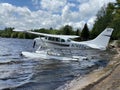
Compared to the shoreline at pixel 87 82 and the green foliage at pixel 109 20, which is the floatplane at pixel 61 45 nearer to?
the shoreline at pixel 87 82

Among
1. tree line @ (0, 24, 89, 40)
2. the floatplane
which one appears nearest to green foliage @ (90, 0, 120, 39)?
tree line @ (0, 24, 89, 40)

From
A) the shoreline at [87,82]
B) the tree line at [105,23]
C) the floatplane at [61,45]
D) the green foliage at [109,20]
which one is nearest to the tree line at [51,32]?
the tree line at [105,23]

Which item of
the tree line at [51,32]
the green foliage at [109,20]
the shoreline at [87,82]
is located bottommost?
the tree line at [51,32]

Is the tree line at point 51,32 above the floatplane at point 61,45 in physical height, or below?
below

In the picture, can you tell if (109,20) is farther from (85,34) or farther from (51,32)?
(51,32)

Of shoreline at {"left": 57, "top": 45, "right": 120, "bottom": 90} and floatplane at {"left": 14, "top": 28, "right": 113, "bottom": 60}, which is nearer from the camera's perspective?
shoreline at {"left": 57, "top": 45, "right": 120, "bottom": 90}

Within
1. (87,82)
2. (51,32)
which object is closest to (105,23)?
(51,32)

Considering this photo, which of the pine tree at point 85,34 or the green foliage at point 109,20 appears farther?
the pine tree at point 85,34

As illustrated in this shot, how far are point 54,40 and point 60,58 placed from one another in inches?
70.4

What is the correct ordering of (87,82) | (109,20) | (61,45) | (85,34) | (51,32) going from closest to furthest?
1. (87,82)
2. (61,45)
3. (85,34)
4. (109,20)
5. (51,32)

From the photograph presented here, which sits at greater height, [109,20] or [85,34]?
[109,20]

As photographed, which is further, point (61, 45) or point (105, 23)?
point (105, 23)

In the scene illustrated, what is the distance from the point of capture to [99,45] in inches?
1129

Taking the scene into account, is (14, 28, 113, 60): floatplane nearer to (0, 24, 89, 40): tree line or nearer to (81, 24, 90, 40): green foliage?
(81, 24, 90, 40): green foliage
